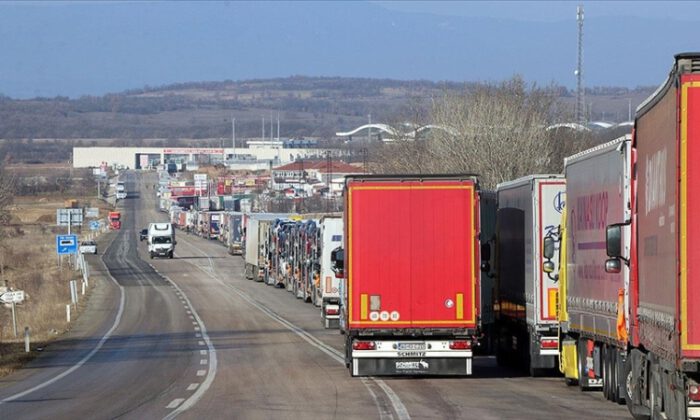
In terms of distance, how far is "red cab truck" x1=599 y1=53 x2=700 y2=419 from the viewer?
13.8 m

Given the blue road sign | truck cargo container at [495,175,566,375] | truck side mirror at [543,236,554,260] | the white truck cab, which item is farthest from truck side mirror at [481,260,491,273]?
the white truck cab

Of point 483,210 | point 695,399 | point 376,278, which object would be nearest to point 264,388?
point 376,278

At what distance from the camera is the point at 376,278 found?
85.0ft

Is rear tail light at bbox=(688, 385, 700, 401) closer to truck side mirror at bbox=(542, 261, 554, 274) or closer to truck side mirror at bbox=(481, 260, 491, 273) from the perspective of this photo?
truck side mirror at bbox=(542, 261, 554, 274)

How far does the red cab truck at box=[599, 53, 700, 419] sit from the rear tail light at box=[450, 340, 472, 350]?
733cm

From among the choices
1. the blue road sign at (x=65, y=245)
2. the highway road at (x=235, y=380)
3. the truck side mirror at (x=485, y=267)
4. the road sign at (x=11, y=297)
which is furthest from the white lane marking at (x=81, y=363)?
the truck side mirror at (x=485, y=267)

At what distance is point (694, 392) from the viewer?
1477 cm

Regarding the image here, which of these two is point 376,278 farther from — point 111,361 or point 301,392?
point 111,361

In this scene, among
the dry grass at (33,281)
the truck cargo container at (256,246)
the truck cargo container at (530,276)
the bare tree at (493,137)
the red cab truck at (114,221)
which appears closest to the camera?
the truck cargo container at (530,276)

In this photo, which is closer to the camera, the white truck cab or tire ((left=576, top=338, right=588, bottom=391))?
tire ((left=576, top=338, right=588, bottom=391))

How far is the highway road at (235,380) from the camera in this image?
20.8 m

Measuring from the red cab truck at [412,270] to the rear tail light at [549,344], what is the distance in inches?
51.4

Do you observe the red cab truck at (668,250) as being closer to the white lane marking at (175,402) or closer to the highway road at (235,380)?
the highway road at (235,380)

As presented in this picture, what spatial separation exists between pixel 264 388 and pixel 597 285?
646 centimetres
